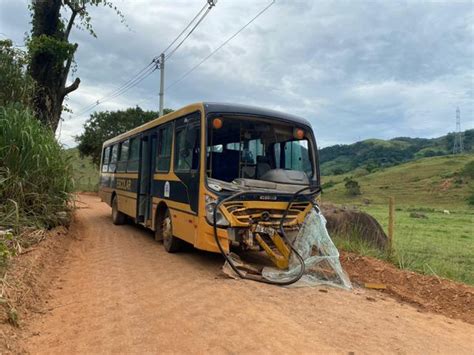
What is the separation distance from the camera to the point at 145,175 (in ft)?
34.7

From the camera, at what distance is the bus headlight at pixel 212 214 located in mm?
6805

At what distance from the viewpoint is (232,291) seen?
19.3ft

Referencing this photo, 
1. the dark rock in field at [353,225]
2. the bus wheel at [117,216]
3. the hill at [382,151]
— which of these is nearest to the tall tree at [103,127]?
the bus wheel at [117,216]

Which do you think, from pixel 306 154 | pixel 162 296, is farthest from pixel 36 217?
pixel 306 154

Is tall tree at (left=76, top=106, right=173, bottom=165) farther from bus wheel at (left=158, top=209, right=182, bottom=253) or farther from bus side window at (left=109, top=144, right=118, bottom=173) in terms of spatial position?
bus wheel at (left=158, top=209, right=182, bottom=253)

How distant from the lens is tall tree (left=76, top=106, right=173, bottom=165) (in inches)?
1217

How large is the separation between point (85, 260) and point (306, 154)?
453 centimetres

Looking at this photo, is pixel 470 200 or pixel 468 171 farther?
pixel 468 171

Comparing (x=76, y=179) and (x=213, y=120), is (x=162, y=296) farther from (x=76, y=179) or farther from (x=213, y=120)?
(x=76, y=179)

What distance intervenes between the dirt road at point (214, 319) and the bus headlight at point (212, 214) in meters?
0.83

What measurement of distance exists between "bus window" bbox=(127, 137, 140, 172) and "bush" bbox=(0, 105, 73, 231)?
244cm

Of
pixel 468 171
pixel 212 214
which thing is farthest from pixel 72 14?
pixel 468 171

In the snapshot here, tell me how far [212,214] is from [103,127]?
26.4 meters

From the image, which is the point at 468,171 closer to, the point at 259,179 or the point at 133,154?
the point at 133,154
